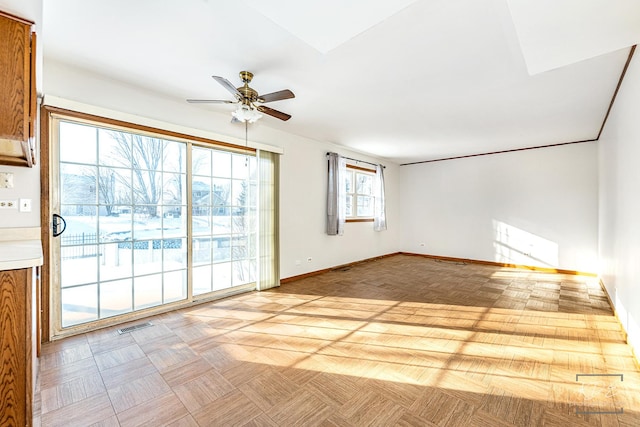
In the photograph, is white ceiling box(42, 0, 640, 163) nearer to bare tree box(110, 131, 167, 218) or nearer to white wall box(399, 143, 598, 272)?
bare tree box(110, 131, 167, 218)

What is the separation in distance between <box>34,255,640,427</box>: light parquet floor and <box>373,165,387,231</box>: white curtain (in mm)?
3049

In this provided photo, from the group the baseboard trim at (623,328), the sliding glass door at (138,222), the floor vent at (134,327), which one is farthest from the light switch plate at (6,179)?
the baseboard trim at (623,328)

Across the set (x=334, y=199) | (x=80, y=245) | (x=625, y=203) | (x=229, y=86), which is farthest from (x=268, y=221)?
(x=625, y=203)

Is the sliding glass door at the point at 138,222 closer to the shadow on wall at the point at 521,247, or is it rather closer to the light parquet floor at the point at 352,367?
the light parquet floor at the point at 352,367

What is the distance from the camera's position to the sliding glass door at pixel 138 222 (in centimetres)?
267

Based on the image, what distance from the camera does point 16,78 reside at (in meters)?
1.47

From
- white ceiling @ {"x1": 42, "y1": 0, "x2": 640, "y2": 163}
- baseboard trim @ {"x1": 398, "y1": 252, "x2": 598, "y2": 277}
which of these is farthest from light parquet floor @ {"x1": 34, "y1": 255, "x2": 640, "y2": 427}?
white ceiling @ {"x1": 42, "y1": 0, "x2": 640, "y2": 163}

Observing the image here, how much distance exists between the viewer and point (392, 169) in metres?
7.26

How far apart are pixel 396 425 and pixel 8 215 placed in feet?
9.94

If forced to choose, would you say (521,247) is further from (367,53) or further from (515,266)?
(367,53)

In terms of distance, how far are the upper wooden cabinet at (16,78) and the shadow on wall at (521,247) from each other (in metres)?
6.99

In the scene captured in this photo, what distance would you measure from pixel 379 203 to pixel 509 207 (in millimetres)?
2647

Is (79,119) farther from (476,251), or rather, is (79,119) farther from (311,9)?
(476,251)

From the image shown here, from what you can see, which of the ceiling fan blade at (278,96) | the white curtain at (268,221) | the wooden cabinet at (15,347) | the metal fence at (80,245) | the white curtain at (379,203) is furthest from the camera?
the white curtain at (379,203)
